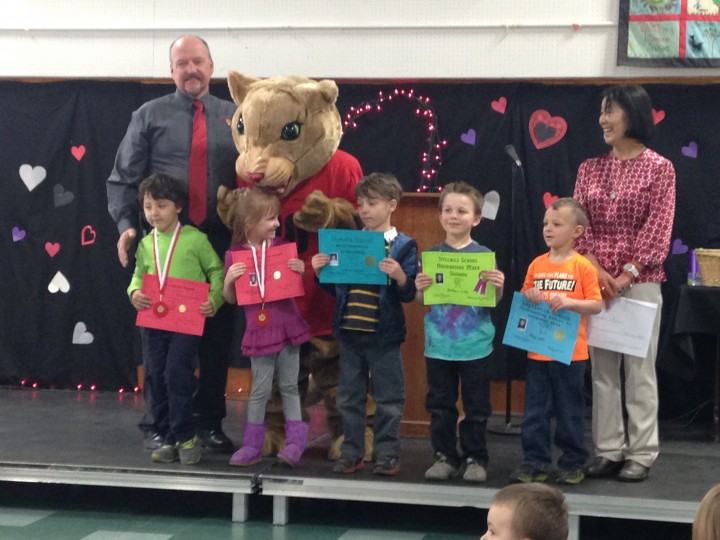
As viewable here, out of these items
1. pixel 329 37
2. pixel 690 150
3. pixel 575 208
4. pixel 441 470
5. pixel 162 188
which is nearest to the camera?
pixel 575 208

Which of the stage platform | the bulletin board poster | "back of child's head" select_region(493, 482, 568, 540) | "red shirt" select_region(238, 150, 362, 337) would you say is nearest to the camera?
"back of child's head" select_region(493, 482, 568, 540)

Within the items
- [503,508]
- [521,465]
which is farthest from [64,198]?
[503,508]

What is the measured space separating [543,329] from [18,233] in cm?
410

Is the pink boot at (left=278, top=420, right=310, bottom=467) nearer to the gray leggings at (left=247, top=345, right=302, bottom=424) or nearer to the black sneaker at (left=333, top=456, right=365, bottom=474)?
the gray leggings at (left=247, top=345, right=302, bottom=424)

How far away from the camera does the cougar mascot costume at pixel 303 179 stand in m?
4.49

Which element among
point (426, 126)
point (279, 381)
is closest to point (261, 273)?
point (279, 381)

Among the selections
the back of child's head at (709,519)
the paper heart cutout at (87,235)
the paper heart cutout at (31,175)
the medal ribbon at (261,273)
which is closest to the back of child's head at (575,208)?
the medal ribbon at (261,273)

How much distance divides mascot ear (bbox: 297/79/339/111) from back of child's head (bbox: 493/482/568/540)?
8.60 ft

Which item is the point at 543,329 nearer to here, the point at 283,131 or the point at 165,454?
the point at 283,131

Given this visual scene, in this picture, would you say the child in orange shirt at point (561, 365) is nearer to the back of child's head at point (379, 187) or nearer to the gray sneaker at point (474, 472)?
the gray sneaker at point (474, 472)

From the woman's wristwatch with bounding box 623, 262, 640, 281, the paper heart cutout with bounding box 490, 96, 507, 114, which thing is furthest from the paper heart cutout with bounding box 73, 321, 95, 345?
the woman's wristwatch with bounding box 623, 262, 640, 281

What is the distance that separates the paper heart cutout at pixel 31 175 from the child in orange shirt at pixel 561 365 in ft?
12.6

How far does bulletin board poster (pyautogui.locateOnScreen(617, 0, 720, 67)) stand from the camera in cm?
593

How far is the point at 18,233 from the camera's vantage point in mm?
6992
